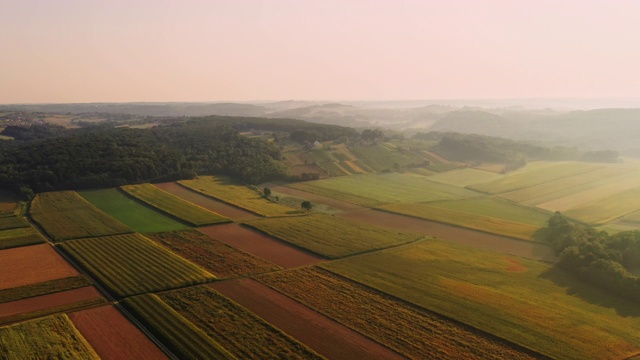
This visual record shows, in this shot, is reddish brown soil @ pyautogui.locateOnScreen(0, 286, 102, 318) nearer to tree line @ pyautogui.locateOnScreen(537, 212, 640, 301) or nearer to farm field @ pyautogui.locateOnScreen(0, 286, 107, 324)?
farm field @ pyautogui.locateOnScreen(0, 286, 107, 324)

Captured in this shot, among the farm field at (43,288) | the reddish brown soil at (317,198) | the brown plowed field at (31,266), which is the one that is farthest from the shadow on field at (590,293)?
the brown plowed field at (31,266)

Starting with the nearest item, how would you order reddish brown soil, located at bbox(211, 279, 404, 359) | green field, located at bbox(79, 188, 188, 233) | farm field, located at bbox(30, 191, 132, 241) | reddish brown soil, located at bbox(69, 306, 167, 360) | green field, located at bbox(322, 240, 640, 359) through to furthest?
reddish brown soil, located at bbox(69, 306, 167, 360) → reddish brown soil, located at bbox(211, 279, 404, 359) → green field, located at bbox(322, 240, 640, 359) → farm field, located at bbox(30, 191, 132, 241) → green field, located at bbox(79, 188, 188, 233)

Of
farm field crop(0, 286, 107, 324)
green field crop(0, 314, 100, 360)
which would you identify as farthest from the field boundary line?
green field crop(0, 314, 100, 360)

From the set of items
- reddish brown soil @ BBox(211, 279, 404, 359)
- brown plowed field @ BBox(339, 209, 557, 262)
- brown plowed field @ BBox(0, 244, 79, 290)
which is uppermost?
brown plowed field @ BBox(0, 244, 79, 290)

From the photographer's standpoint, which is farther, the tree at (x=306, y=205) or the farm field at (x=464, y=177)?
the farm field at (x=464, y=177)

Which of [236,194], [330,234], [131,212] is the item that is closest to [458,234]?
[330,234]

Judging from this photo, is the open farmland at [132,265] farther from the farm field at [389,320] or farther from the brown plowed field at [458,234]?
the brown plowed field at [458,234]
